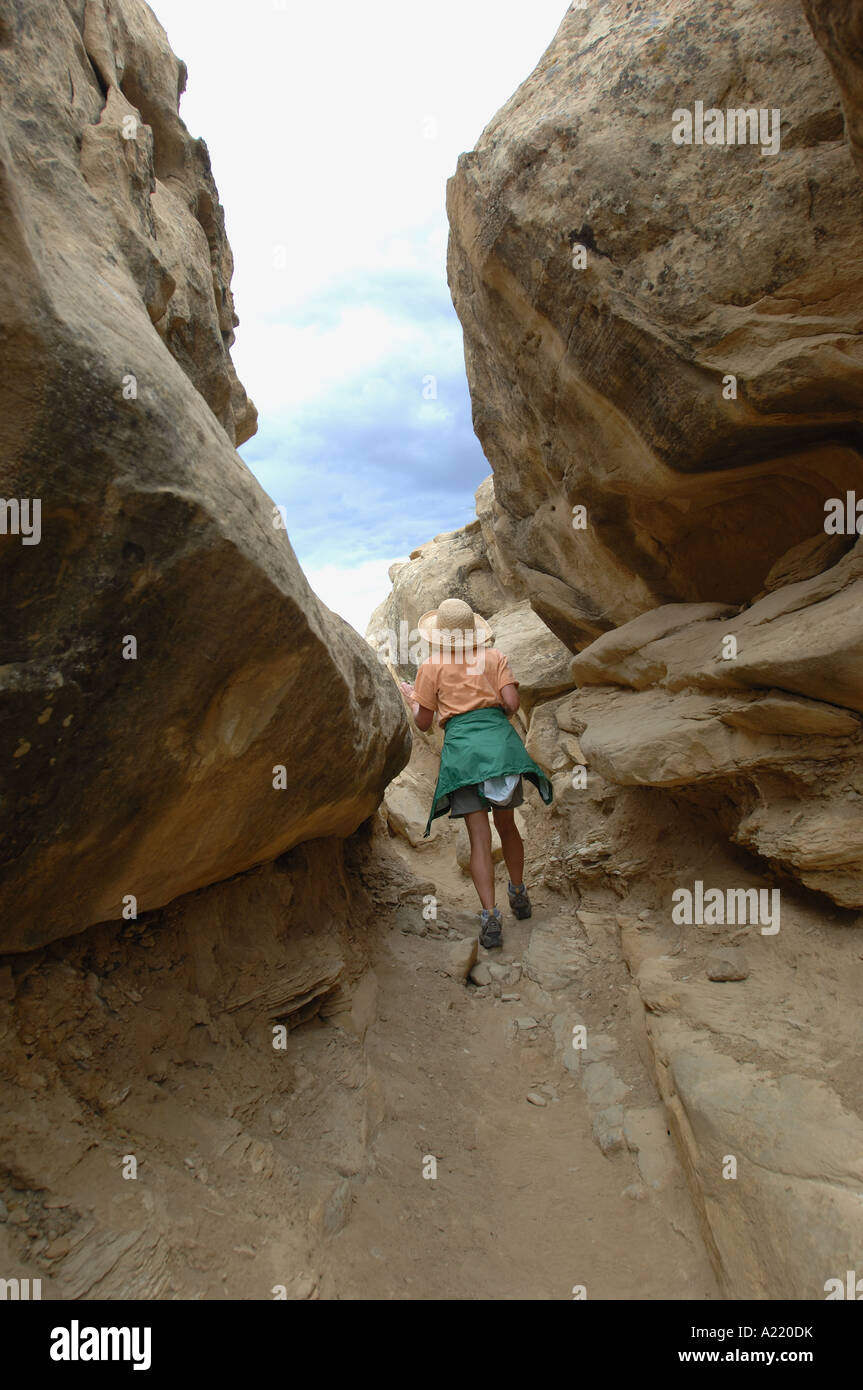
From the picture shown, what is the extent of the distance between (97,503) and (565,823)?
4.07 meters

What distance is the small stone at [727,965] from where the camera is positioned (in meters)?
3.54

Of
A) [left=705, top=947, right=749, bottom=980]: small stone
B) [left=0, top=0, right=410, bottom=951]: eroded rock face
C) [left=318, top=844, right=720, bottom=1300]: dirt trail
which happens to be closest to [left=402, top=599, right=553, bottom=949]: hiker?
[left=318, top=844, right=720, bottom=1300]: dirt trail

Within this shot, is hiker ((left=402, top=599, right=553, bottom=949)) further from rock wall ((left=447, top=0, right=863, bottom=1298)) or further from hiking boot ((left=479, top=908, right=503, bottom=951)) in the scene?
rock wall ((left=447, top=0, right=863, bottom=1298))

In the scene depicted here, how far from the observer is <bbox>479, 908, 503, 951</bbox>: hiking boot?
4820 mm

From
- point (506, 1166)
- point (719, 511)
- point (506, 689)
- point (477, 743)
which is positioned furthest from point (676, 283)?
point (506, 1166)

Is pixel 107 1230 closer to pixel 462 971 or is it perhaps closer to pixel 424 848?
pixel 462 971

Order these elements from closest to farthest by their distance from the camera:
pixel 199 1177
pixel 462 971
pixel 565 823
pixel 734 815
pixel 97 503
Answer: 1. pixel 97 503
2. pixel 199 1177
3. pixel 734 815
4. pixel 462 971
5. pixel 565 823

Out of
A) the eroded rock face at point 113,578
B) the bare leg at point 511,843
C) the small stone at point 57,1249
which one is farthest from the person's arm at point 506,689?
the small stone at point 57,1249

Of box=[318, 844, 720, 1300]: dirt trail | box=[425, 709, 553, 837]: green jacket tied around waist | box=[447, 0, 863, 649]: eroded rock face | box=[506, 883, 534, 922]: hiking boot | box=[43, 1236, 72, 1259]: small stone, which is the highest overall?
box=[447, 0, 863, 649]: eroded rock face

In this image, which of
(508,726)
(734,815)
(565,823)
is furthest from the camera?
(565,823)

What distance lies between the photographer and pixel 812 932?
3.45 metres

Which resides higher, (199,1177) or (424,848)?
(424,848)

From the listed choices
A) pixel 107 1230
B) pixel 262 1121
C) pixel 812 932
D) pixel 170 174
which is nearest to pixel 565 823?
pixel 812 932

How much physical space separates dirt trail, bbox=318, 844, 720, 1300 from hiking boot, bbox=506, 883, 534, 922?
66cm
